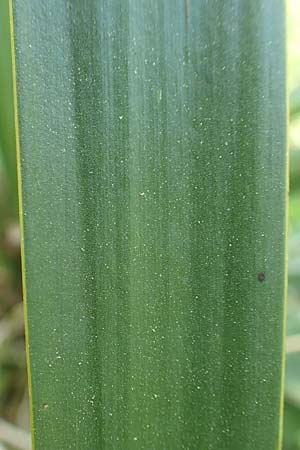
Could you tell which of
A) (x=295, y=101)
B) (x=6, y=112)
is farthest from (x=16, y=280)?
(x=295, y=101)

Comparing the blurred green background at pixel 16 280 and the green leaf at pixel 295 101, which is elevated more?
the green leaf at pixel 295 101

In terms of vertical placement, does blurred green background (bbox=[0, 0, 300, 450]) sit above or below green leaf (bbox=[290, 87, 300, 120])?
below

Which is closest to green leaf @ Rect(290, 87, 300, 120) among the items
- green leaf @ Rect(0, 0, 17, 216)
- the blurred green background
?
the blurred green background

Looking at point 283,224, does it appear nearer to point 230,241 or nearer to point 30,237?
point 230,241

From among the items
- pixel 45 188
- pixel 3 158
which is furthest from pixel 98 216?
pixel 3 158

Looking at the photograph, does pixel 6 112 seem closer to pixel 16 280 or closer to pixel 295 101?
pixel 16 280

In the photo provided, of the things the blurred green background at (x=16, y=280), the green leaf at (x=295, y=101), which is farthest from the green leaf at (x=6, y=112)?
the green leaf at (x=295, y=101)

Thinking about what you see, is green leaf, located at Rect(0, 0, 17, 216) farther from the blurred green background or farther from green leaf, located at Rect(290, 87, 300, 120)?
green leaf, located at Rect(290, 87, 300, 120)

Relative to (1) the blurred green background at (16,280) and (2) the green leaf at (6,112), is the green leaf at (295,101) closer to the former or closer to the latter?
(1) the blurred green background at (16,280)
